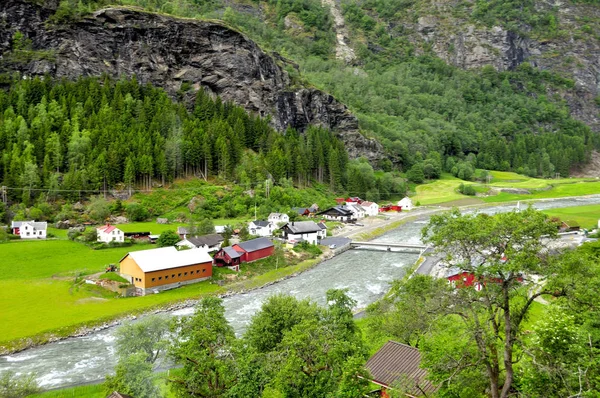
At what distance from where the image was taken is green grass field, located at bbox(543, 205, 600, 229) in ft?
238

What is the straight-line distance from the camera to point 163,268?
4497cm

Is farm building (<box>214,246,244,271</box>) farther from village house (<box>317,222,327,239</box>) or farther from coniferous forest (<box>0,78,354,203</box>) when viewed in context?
coniferous forest (<box>0,78,354,203</box>)

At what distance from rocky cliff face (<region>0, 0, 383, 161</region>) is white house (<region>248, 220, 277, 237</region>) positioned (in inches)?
2287

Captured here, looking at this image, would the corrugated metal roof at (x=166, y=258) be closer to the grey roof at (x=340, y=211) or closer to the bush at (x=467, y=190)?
the grey roof at (x=340, y=211)

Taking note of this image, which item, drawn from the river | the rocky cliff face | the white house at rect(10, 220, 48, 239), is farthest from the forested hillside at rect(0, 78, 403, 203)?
the river

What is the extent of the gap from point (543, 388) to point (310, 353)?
29.4 feet

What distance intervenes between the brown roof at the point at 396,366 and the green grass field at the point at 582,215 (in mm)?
65068

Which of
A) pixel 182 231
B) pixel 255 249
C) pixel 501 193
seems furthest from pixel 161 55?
pixel 501 193

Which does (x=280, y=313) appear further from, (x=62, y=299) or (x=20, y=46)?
(x=20, y=46)

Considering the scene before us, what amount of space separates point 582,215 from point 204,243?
72.3m

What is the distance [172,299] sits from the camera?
1676 inches

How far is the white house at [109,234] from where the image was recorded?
5725 cm

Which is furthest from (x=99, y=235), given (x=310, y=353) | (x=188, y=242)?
(x=310, y=353)

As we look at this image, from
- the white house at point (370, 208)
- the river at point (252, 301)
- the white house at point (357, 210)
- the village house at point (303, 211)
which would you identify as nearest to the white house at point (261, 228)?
the river at point (252, 301)
